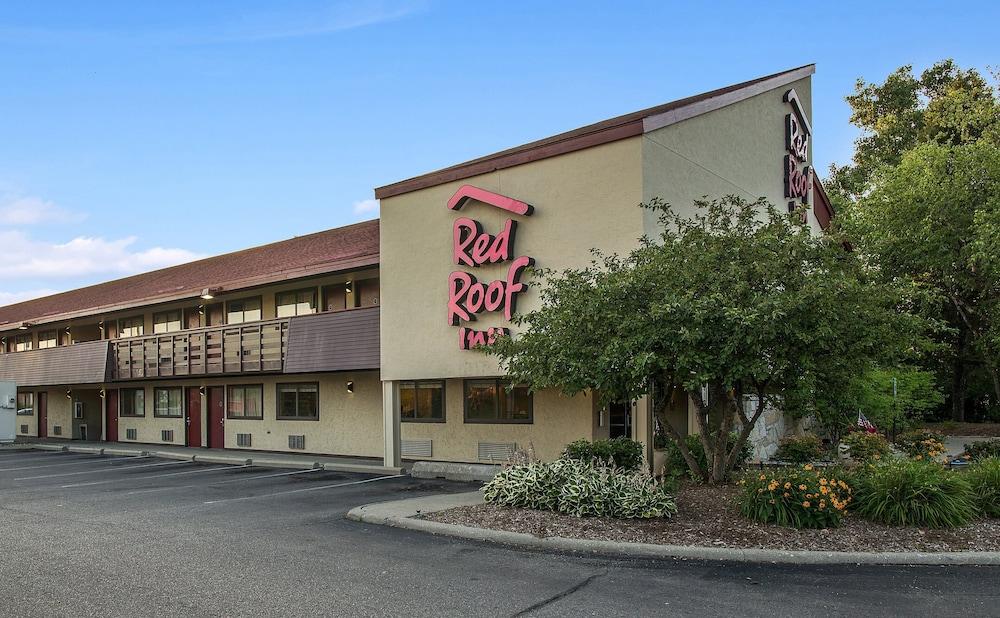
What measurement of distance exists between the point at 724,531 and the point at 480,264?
29.2 feet

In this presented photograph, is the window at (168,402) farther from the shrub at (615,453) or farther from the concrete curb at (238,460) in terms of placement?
the shrub at (615,453)

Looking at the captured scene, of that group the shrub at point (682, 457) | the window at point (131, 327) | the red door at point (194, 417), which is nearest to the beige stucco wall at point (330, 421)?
the red door at point (194, 417)

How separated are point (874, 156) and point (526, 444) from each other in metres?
32.8

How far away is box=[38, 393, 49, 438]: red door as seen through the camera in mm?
38625

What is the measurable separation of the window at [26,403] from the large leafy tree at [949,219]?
38.6 meters

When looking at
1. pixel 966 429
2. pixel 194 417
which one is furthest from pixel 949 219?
pixel 194 417

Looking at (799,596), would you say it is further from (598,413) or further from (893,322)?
(598,413)

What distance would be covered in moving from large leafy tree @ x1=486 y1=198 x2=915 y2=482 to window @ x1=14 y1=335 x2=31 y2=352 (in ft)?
117

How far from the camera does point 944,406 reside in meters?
43.8

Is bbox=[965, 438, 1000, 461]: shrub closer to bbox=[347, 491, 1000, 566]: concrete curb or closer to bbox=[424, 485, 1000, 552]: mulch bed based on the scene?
bbox=[424, 485, 1000, 552]: mulch bed

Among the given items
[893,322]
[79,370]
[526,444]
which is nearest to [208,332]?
[79,370]

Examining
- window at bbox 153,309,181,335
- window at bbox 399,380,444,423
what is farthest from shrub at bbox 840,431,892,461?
window at bbox 153,309,181,335

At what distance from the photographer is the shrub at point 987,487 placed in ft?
35.1

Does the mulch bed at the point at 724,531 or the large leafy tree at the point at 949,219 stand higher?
the large leafy tree at the point at 949,219
